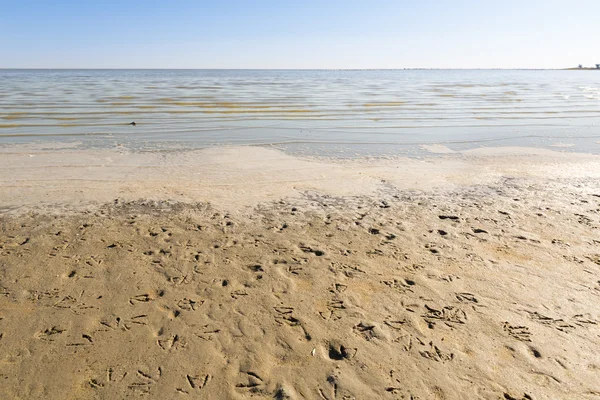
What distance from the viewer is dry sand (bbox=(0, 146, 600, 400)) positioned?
3.02 metres

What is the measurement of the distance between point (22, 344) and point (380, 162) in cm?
745

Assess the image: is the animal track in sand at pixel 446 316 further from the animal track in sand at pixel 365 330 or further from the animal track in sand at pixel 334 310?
the animal track in sand at pixel 334 310

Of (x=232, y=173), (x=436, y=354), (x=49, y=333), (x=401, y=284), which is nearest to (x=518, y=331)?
(x=436, y=354)

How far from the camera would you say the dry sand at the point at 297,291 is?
9.90 ft

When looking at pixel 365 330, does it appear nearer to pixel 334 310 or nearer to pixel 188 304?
pixel 334 310

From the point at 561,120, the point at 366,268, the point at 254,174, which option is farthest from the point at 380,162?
the point at 561,120

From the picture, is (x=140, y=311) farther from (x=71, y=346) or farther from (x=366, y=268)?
(x=366, y=268)

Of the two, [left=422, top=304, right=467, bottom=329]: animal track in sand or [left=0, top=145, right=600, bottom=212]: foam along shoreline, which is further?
[left=0, top=145, right=600, bottom=212]: foam along shoreline

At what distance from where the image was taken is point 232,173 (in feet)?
27.5

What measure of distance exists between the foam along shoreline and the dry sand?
95mm

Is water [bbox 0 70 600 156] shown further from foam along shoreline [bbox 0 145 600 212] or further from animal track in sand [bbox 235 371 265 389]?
animal track in sand [bbox 235 371 265 389]

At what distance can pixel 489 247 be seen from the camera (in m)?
5.04

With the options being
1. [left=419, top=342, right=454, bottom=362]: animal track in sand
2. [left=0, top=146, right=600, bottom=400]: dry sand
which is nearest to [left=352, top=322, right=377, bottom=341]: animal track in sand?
[left=0, top=146, right=600, bottom=400]: dry sand

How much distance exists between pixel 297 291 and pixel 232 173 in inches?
185
